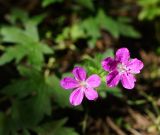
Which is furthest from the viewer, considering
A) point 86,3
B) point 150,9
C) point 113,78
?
point 150,9

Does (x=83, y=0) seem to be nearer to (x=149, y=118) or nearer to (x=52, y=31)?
(x=52, y=31)

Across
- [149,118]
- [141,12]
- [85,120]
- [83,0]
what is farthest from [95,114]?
[141,12]

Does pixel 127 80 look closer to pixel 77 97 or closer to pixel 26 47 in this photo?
pixel 77 97

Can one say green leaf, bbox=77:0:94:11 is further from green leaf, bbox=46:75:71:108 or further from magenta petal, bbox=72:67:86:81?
magenta petal, bbox=72:67:86:81

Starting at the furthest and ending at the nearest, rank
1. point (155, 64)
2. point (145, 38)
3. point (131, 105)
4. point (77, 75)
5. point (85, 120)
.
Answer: point (145, 38) < point (155, 64) < point (131, 105) < point (85, 120) < point (77, 75)

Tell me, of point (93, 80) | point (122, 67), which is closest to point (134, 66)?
point (122, 67)
